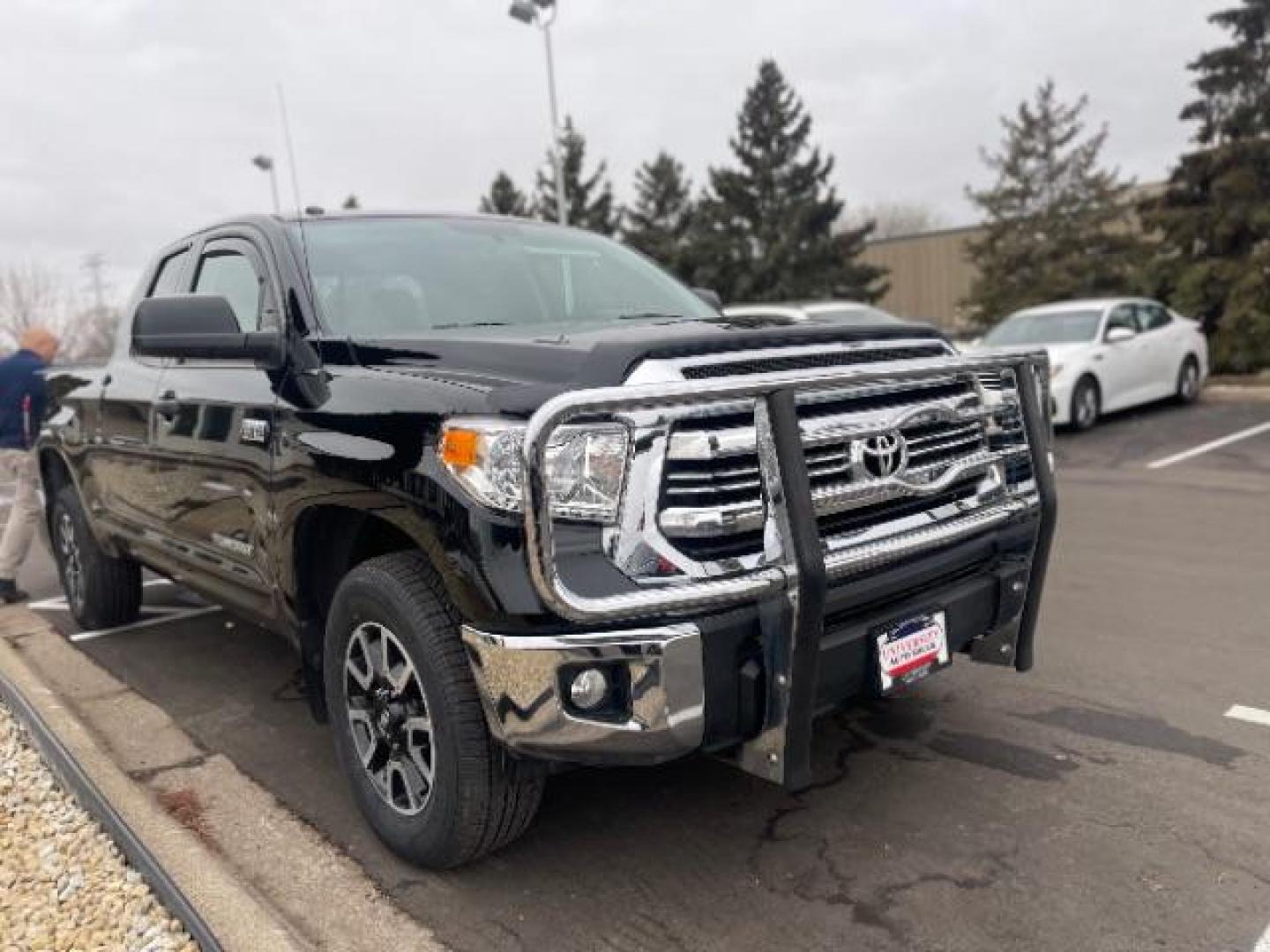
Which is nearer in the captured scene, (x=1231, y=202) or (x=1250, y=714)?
(x=1250, y=714)

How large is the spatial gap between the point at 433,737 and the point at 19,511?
494cm

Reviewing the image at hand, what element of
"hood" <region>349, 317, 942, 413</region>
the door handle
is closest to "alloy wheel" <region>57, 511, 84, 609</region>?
the door handle

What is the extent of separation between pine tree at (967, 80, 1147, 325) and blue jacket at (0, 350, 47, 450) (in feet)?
61.6

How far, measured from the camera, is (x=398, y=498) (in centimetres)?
264

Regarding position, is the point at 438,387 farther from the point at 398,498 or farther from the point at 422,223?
the point at 422,223

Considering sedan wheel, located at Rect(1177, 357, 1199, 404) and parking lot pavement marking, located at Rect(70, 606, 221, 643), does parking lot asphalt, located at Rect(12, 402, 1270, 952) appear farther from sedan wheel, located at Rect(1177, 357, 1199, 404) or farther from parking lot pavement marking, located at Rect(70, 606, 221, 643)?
sedan wheel, located at Rect(1177, 357, 1199, 404)

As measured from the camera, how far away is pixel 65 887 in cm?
288

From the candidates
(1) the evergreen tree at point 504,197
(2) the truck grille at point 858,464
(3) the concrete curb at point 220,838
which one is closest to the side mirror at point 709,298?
(2) the truck grille at point 858,464

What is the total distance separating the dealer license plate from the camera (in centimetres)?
276

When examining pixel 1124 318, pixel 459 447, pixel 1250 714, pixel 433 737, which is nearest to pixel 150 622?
pixel 433 737

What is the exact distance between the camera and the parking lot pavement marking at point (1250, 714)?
3.67 metres

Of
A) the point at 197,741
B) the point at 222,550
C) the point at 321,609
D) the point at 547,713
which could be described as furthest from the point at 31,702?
the point at 547,713

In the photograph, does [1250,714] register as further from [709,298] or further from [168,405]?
[168,405]

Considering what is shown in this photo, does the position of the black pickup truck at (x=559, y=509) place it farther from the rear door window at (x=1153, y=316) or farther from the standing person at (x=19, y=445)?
the rear door window at (x=1153, y=316)
